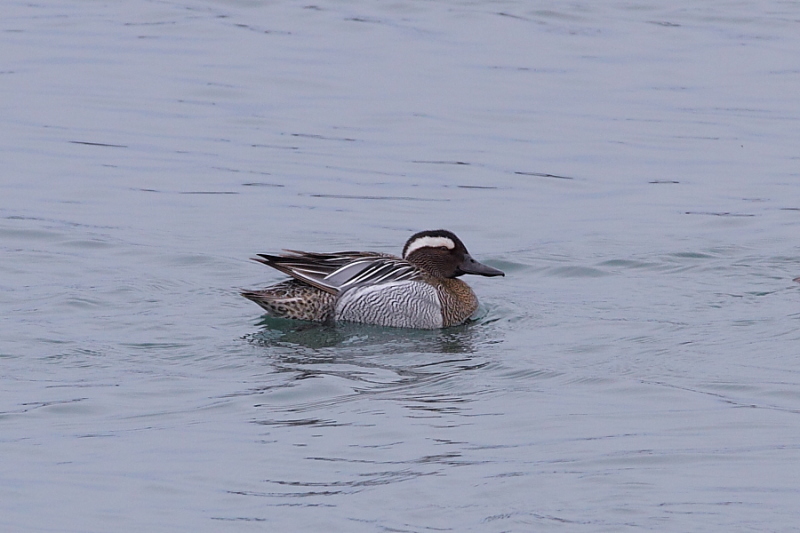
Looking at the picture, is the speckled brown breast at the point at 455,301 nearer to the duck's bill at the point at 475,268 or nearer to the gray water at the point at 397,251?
the duck's bill at the point at 475,268

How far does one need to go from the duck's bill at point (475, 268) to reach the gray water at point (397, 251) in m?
0.33

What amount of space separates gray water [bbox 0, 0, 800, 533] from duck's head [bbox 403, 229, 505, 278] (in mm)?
392

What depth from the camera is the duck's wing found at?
13.2 m

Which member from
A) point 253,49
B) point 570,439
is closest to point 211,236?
point 570,439

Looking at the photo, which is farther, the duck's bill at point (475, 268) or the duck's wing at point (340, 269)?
the duck's bill at point (475, 268)

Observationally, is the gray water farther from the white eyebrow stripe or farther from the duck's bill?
the white eyebrow stripe

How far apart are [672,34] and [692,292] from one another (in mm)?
14126

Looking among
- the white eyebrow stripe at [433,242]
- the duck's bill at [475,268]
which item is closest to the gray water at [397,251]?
the duck's bill at [475,268]

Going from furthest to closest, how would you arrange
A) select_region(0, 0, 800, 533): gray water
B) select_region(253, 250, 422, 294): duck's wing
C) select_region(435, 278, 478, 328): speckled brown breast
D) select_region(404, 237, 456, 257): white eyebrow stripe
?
select_region(404, 237, 456, 257): white eyebrow stripe, select_region(435, 278, 478, 328): speckled brown breast, select_region(253, 250, 422, 294): duck's wing, select_region(0, 0, 800, 533): gray water

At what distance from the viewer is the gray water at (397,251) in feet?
28.9

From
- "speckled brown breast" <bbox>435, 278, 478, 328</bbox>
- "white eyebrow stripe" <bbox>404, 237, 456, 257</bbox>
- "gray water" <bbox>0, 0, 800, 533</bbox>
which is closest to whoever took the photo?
"gray water" <bbox>0, 0, 800, 533</bbox>

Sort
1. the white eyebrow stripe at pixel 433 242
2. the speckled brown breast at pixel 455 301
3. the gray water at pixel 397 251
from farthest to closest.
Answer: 1. the white eyebrow stripe at pixel 433 242
2. the speckled brown breast at pixel 455 301
3. the gray water at pixel 397 251

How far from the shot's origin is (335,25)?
1064 inches

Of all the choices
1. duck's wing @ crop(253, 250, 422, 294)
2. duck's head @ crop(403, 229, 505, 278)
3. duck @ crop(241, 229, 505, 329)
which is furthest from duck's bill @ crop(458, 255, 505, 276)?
duck's wing @ crop(253, 250, 422, 294)
